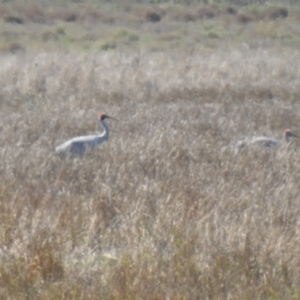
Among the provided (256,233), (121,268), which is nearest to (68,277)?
(121,268)

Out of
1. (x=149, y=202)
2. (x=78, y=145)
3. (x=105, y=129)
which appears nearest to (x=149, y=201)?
(x=149, y=202)

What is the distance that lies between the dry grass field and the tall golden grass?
0.01 meters

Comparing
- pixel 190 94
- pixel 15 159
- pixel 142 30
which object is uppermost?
pixel 15 159

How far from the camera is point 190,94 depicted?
43.9ft

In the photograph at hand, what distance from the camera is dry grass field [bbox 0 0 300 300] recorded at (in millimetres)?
4945

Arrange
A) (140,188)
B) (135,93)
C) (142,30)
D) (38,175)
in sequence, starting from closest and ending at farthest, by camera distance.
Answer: (140,188)
(38,175)
(135,93)
(142,30)

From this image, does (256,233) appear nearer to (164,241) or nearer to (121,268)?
(164,241)

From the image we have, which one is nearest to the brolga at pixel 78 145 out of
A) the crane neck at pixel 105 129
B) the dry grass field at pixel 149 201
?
the crane neck at pixel 105 129

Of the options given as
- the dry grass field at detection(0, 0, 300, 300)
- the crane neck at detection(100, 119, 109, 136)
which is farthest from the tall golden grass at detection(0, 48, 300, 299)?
the crane neck at detection(100, 119, 109, 136)

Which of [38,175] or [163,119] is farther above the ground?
[38,175]

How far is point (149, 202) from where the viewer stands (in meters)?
6.39

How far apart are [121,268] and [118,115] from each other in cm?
647

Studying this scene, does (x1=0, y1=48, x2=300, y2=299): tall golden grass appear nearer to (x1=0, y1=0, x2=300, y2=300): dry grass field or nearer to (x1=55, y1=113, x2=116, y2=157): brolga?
(x1=0, y1=0, x2=300, y2=300): dry grass field

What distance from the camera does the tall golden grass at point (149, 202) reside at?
495 centimetres
